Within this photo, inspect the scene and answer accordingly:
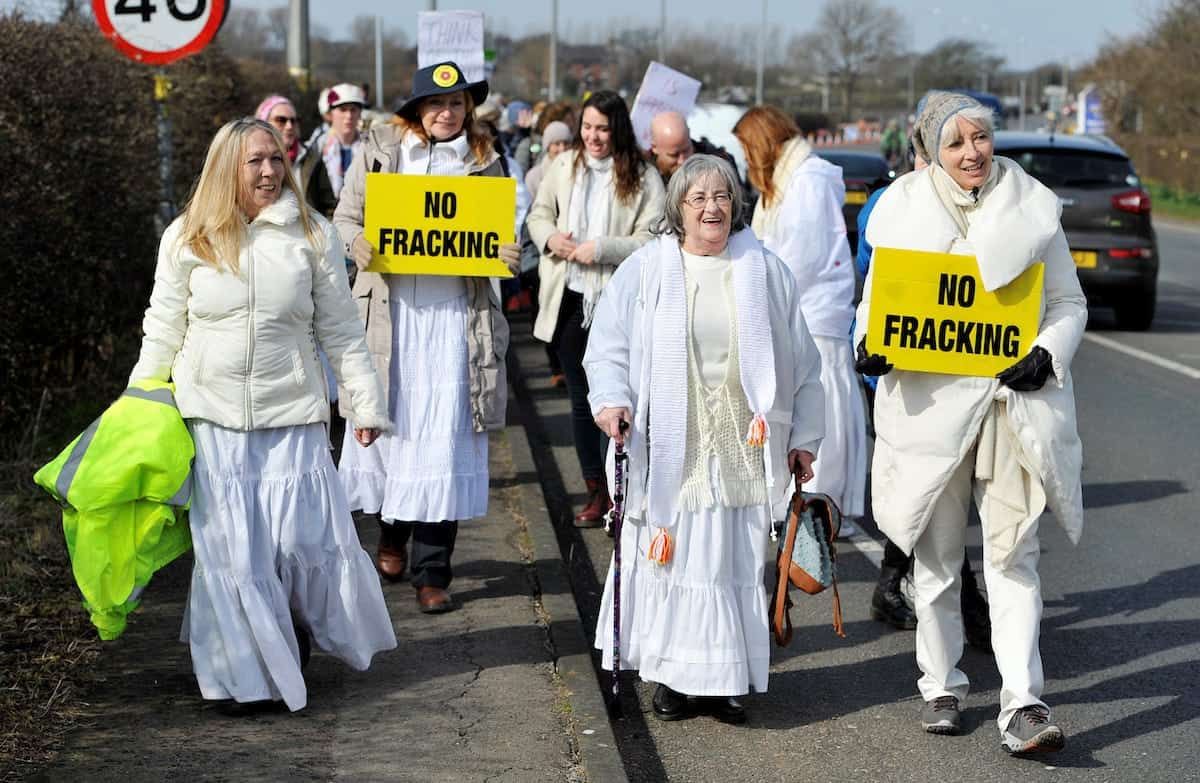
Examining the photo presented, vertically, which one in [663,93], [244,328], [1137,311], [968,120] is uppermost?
[663,93]

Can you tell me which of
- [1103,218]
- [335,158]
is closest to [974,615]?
[335,158]

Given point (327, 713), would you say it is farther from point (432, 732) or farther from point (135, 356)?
point (135, 356)

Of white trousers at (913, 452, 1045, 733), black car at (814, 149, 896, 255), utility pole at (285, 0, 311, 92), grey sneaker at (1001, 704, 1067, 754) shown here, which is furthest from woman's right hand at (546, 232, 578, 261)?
utility pole at (285, 0, 311, 92)

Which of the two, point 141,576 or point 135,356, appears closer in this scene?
point 141,576

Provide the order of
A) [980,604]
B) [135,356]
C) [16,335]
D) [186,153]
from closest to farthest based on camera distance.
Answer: [980,604] < [16,335] < [135,356] < [186,153]

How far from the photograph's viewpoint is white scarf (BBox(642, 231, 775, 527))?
18.4ft

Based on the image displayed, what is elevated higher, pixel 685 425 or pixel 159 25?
pixel 159 25

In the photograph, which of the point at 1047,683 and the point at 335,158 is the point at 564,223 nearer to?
the point at 335,158

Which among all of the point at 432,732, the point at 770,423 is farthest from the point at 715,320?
the point at 432,732

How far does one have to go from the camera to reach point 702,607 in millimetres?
5625

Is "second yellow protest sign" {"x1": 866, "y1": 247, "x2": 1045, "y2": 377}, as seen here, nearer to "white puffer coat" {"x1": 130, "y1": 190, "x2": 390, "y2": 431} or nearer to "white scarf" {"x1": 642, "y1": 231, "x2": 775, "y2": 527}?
"white scarf" {"x1": 642, "y1": 231, "x2": 775, "y2": 527}

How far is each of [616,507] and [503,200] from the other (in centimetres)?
187

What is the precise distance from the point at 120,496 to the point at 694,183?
2010 millimetres

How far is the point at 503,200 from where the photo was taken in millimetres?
7148
